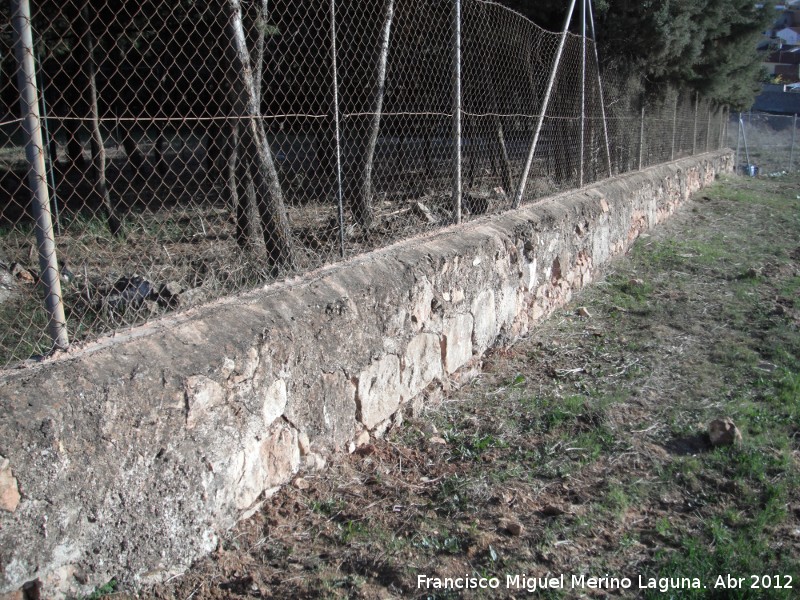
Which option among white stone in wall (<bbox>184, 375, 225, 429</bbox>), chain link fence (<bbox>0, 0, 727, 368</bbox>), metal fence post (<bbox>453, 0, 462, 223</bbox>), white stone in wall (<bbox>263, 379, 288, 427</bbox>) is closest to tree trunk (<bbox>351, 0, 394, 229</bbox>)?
chain link fence (<bbox>0, 0, 727, 368</bbox>)

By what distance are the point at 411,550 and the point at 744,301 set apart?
15.9 ft

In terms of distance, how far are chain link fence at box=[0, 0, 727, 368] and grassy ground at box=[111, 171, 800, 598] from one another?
1077 millimetres

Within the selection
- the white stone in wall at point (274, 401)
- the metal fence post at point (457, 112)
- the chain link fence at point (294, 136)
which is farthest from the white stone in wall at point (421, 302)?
the white stone in wall at point (274, 401)

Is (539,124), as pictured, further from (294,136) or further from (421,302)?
(421,302)

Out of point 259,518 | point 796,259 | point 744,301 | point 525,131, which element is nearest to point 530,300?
point 525,131

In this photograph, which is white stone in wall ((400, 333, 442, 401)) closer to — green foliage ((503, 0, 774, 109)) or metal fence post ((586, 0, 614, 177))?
metal fence post ((586, 0, 614, 177))

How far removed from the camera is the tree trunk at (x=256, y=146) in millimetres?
4023

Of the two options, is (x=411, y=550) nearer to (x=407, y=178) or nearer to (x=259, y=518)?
(x=259, y=518)

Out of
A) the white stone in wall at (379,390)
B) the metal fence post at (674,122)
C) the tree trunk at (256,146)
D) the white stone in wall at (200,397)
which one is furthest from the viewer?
the metal fence post at (674,122)

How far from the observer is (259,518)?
3.07m

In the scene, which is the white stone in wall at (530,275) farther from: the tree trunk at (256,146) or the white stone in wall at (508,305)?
the tree trunk at (256,146)

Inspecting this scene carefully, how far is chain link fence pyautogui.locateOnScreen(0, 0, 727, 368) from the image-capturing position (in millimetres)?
3471

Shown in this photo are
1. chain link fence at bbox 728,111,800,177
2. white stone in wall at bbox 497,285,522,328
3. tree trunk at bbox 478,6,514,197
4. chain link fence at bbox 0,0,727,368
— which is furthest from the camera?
chain link fence at bbox 728,111,800,177

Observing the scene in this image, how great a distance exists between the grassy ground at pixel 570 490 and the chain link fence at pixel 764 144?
61.0 ft
